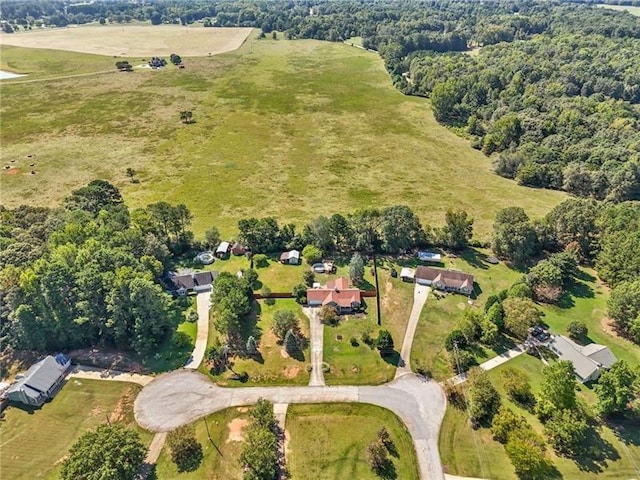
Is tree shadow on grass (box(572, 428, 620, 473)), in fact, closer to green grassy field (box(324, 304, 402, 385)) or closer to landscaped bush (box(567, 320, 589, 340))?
landscaped bush (box(567, 320, 589, 340))

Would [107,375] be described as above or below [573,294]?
below

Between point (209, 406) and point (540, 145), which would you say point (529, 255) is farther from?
point (209, 406)

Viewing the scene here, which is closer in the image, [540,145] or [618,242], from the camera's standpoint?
[618,242]

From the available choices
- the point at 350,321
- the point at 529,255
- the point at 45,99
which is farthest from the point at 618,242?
the point at 45,99

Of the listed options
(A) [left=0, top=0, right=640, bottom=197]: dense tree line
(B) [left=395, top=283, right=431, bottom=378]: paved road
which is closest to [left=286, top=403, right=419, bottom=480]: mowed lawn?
(B) [left=395, top=283, right=431, bottom=378]: paved road

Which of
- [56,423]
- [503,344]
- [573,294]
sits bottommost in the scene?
[56,423]

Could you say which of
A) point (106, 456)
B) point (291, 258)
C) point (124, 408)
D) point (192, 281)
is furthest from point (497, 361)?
point (124, 408)

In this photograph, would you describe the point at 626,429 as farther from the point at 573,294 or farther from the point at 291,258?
the point at 291,258
